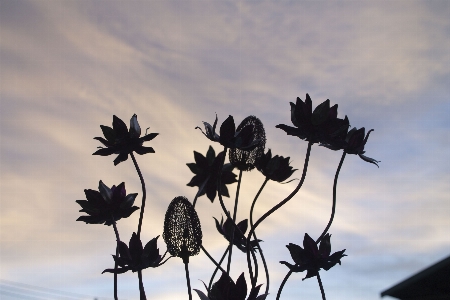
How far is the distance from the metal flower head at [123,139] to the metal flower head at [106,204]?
0.36 ft

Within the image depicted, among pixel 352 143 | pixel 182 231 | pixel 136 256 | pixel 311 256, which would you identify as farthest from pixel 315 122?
pixel 136 256

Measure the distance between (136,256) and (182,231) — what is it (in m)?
0.17

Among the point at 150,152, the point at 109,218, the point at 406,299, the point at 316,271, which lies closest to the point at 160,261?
the point at 109,218

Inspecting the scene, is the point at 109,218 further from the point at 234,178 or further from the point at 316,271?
the point at 316,271

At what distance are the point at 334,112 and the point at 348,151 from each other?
0.77 feet

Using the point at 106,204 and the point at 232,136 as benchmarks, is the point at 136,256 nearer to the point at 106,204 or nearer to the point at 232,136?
the point at 106,204

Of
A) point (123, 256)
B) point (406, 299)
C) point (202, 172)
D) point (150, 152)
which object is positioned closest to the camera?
point (123, 256)

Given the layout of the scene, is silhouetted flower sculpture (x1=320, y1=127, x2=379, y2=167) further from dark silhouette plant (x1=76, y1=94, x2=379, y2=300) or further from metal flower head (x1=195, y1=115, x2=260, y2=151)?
metal flower head (x1=195, y1=115, x2=260, y2=151)

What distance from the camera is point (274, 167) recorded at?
1670 millimetres

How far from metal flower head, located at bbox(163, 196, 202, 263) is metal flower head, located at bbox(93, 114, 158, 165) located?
0.24m

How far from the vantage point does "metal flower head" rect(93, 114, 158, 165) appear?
61.1 inches

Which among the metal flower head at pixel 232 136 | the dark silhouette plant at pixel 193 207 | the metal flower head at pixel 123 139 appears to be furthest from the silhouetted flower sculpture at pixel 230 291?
the metal flower head at pixel 123 139

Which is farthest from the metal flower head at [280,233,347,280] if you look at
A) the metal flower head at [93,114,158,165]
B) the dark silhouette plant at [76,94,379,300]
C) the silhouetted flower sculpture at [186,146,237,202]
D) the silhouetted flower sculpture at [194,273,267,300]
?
the metal flower head at [93,114,158,165]

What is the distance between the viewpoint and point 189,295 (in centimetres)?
152
